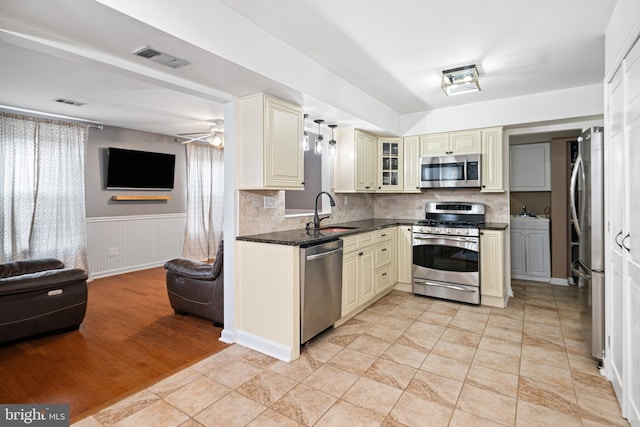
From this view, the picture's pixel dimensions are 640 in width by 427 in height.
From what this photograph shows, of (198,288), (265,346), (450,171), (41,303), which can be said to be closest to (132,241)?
(41,303)

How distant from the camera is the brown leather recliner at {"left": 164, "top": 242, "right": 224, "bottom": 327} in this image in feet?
10.8

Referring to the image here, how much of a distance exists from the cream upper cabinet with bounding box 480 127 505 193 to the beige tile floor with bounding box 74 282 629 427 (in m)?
1.69

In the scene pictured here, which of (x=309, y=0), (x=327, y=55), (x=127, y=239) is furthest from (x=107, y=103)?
(x=309, y=0)

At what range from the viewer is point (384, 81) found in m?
3.51

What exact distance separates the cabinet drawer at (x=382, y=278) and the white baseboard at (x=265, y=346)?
161 centimetres

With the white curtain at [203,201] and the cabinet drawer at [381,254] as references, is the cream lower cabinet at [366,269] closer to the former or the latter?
the cabinet drawer at [381,254]

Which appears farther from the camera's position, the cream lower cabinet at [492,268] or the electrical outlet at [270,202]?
the cream lower cabinet at [492,268]

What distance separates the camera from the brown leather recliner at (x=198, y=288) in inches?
129

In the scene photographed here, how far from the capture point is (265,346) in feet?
9.14

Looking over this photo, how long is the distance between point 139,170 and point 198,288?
332 cm

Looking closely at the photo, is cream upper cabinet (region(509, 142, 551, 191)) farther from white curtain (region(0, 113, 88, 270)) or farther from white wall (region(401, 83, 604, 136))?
white curtain (region(0, 113, 88, 270))

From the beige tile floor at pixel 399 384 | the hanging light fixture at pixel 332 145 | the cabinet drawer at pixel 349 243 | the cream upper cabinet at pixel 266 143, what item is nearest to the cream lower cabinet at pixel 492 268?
the beige tile floor at pixel 399 384

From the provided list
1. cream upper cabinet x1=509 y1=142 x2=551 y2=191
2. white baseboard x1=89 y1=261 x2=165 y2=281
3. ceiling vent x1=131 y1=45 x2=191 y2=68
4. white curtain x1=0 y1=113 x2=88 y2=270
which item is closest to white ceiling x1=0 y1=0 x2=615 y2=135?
ceiling vent x1=131 y1=45 x2=191 y2=68

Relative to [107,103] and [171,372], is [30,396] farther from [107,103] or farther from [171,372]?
[107,103]
